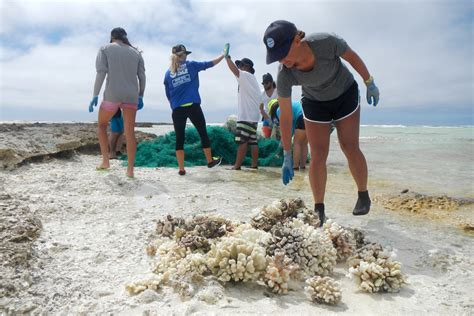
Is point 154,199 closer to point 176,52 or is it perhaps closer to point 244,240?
point 244,240

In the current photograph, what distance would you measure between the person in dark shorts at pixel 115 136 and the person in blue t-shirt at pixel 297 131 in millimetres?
3015

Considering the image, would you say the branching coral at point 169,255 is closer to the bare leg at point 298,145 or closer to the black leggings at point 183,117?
the black leggings at point 183,117

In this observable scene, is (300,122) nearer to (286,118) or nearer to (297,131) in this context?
(297,131)

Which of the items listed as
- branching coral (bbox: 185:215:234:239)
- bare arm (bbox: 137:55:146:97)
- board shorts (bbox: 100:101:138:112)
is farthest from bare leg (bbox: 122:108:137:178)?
branching coral (bbox: 185:215:234:239)

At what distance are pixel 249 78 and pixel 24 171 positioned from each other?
12.7 feet

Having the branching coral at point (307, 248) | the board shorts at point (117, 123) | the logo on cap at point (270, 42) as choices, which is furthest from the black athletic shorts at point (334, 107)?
the board shorts at point (117, 123)

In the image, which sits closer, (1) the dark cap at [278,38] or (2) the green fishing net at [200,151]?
(1) the dark cap at [278,38]

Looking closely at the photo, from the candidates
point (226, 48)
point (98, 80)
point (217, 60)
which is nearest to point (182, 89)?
point (217, 60)

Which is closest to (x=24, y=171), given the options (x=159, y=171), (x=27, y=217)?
(x=159, y=171)

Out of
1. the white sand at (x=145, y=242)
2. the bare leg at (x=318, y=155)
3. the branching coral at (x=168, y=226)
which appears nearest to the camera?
the white sand at (x=145, y=242)

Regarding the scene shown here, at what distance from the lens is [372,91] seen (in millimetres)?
3564

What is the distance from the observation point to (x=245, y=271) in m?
2.24

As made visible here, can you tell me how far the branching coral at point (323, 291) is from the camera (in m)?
2.08

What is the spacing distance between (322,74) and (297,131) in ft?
12.0
